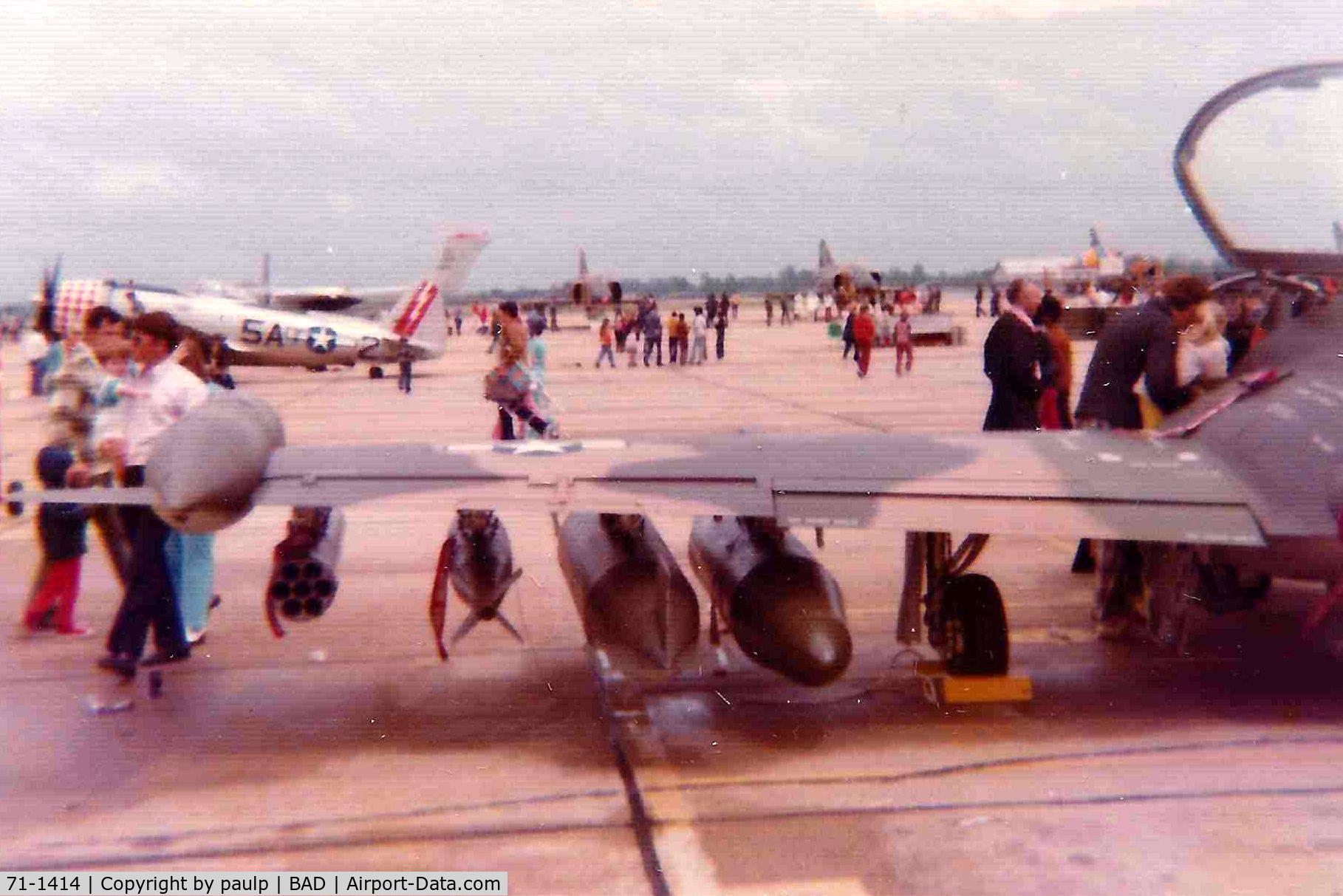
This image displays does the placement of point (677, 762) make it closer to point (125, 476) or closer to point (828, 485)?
point (828, 485)

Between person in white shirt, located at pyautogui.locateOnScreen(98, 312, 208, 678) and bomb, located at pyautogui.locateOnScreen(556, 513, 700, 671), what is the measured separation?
222cm

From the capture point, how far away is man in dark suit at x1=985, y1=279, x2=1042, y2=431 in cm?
934

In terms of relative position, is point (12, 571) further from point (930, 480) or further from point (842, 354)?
point (842, 354)

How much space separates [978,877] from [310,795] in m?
2.70

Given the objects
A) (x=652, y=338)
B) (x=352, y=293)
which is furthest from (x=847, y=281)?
(x=352, y=293)

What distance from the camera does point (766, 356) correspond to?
40000mm

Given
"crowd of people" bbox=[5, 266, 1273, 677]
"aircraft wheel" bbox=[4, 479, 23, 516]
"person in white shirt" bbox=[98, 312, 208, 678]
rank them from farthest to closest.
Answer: "crowd of people" bbox=[5, 266, 1273, 677] < "person in white shirt" bbox=[98, 312, 208, 678] < "aircraft wheel" bbox=[4, 479, 23, 516]

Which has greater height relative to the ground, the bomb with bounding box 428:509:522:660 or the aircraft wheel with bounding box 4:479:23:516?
the aircraft wheel with bounding box 4:479:23:516

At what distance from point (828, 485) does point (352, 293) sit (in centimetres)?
4430

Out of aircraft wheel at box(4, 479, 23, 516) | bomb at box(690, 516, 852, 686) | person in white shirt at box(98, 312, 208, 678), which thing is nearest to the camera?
aircraft wheel at box(4, 479, 23, 516)

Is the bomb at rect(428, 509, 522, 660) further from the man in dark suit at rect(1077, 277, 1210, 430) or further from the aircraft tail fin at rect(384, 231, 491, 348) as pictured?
the aircraft tail fin at rect(384, 231, 491, 348)

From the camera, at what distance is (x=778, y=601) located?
5.97m

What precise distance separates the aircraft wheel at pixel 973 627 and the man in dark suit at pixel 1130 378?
3.89 ft

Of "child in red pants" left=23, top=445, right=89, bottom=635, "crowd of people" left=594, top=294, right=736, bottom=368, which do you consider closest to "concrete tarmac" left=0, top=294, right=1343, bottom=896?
"child in red pants" left=23, top=445, right=89, bottom=635
